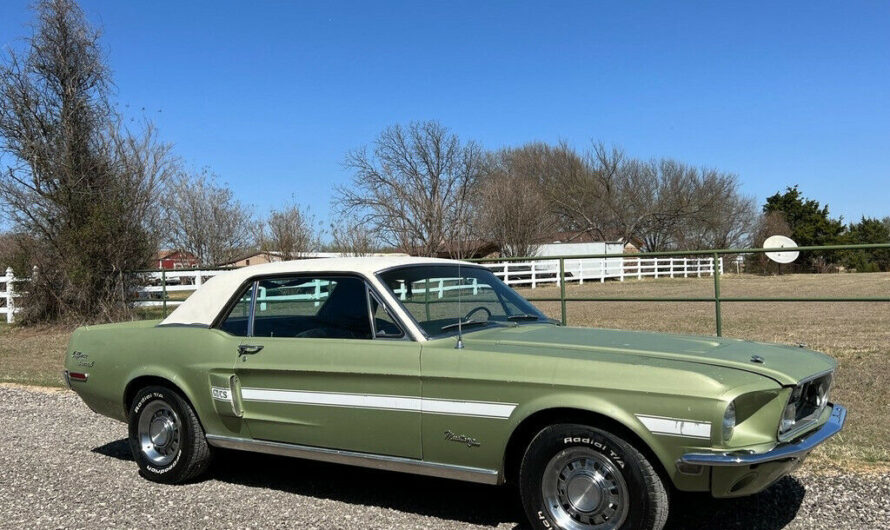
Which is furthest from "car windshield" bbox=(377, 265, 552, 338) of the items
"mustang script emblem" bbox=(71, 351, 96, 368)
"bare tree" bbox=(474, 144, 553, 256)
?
"bare tree" bbox=(474, 144, 553, 256)

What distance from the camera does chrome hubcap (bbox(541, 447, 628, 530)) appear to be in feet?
11.9

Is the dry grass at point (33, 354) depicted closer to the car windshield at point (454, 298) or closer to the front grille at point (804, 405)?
the car windshield at point (454, 298)

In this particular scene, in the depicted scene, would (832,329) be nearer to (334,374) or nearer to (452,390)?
(452,390)

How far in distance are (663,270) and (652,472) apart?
133 feet

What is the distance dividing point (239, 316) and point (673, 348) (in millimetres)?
2968

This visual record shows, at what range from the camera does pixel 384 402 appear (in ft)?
14.0

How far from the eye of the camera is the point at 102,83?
19172 millimetres

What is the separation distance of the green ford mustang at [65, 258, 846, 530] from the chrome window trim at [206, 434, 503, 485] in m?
0.01

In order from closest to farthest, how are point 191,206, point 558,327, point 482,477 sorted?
point 482,477, point 558,327, point 191,206

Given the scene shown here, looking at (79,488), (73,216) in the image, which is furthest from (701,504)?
(73,216)

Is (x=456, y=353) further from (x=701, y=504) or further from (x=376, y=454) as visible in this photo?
(x=701, y=504)

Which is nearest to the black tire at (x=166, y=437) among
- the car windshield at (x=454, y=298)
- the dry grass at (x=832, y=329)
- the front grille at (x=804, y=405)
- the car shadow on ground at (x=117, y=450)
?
the car shadow on ground at (x=117, y=450)

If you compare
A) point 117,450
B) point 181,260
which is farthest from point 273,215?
point 117,450

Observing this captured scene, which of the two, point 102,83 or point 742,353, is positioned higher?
point 102,83
